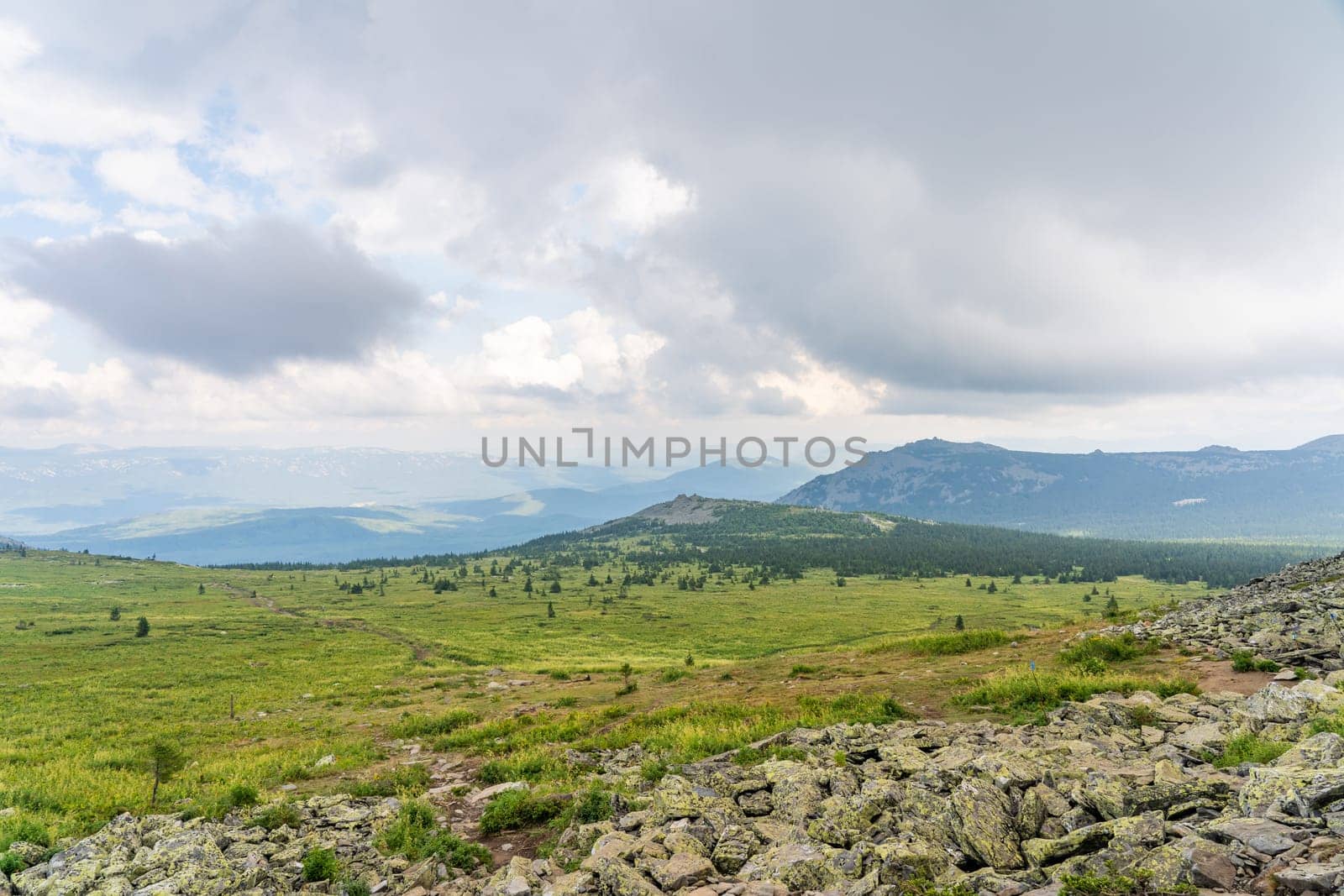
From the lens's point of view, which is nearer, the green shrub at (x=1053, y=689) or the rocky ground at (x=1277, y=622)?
the green shrub at (x=1053, y=689)

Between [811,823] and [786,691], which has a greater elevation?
[811,823]

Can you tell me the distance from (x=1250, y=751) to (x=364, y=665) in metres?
67.6

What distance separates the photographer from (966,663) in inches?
1308

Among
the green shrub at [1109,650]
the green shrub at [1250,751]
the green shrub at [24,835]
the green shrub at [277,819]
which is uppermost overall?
the green shrub at [1250,751]

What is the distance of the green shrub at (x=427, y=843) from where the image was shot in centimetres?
1430

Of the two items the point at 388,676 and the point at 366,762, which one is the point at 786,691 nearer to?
the point at 366,762

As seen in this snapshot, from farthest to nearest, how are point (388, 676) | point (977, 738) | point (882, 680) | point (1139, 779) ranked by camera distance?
point (388, 676) → point (882, 680) → point (977, 738) → point (1139, 779)

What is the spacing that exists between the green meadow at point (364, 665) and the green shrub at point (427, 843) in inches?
278

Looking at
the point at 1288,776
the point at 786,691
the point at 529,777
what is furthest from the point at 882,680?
the point at 1288,776

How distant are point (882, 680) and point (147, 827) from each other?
93.7 ft

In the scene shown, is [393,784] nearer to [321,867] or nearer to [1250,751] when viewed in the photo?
[321,867]

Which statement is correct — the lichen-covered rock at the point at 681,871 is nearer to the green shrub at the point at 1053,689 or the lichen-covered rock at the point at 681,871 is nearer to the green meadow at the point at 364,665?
the green meadow at the point at 364,665

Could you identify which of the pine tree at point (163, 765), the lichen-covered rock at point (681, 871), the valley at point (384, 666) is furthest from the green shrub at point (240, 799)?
the lichen-covered rock at point (681, 871)

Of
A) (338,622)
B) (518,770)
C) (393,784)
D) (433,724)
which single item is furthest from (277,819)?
(338,622)
